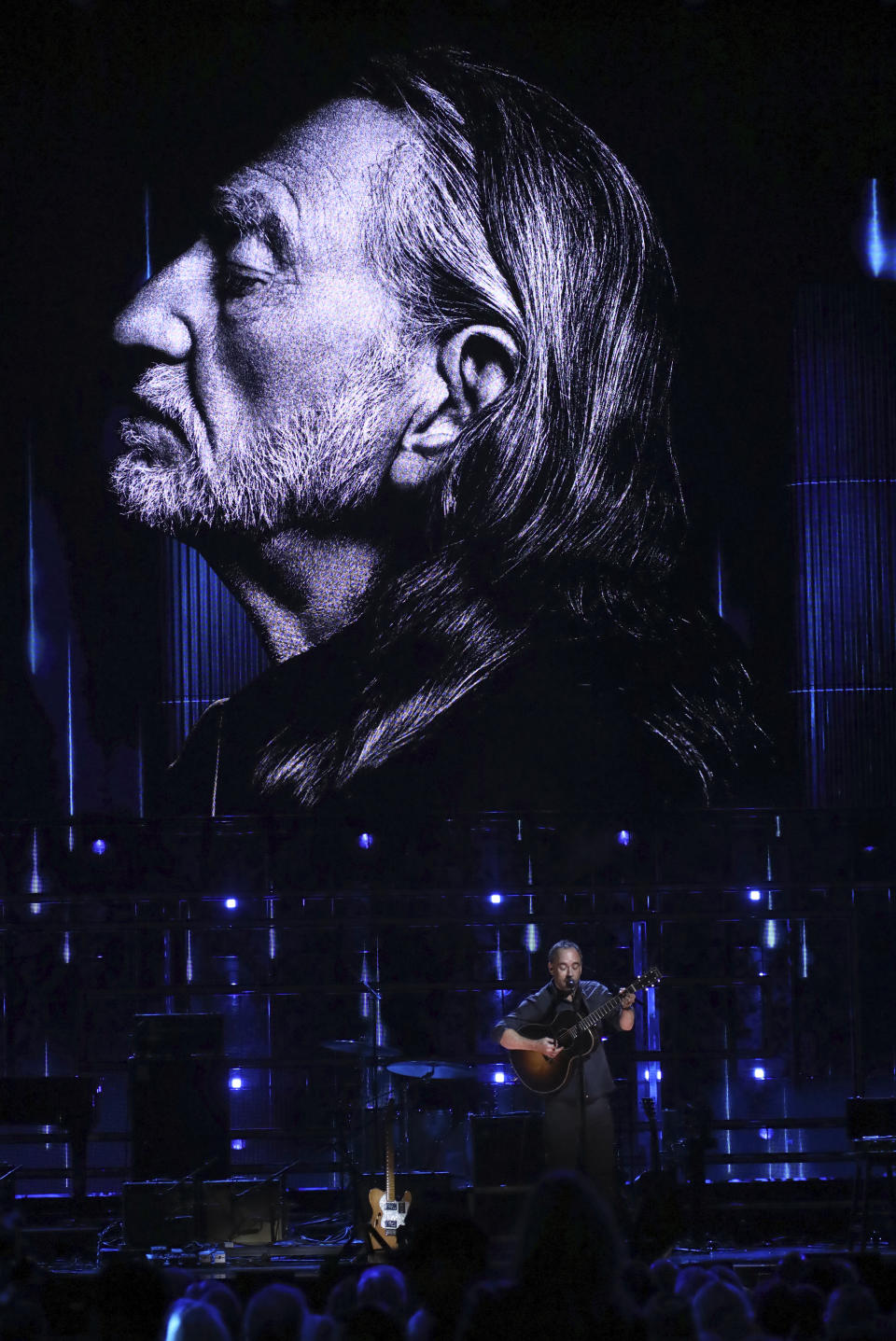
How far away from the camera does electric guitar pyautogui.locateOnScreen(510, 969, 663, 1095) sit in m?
7.12

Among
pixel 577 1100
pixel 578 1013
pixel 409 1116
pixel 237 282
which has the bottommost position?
pixel 409 1116

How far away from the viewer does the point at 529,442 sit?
9469 mm

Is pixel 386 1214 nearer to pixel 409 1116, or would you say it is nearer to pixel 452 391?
pixel 409 1116

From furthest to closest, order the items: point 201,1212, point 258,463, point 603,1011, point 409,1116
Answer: point 258,463 < point 409,1116 < point 201,1212 < point 603,1011

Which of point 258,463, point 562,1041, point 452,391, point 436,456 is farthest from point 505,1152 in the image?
point 452,391

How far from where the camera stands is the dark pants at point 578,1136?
7.13 metres

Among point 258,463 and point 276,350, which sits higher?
point 276,350

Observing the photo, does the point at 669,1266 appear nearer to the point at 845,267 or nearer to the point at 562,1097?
the point at 562,1097

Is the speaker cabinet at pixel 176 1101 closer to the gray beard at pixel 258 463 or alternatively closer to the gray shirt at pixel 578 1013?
the gray shirt at pixel 578 1013

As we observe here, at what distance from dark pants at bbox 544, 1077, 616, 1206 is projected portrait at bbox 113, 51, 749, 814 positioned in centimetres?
231

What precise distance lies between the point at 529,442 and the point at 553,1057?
146 inches

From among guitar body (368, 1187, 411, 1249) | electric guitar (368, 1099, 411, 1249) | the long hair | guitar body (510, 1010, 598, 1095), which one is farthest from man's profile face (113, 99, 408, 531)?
guitar body (368, 1187, 411, 1249)

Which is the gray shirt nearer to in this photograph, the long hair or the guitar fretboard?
the guitar fretboard

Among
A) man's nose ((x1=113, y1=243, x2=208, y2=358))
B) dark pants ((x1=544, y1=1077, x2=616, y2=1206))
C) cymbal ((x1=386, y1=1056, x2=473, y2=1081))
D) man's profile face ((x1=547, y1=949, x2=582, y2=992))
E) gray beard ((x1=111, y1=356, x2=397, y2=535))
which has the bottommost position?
dark pants ((x1=544, y1=1077, x2=616, y2=1206))
